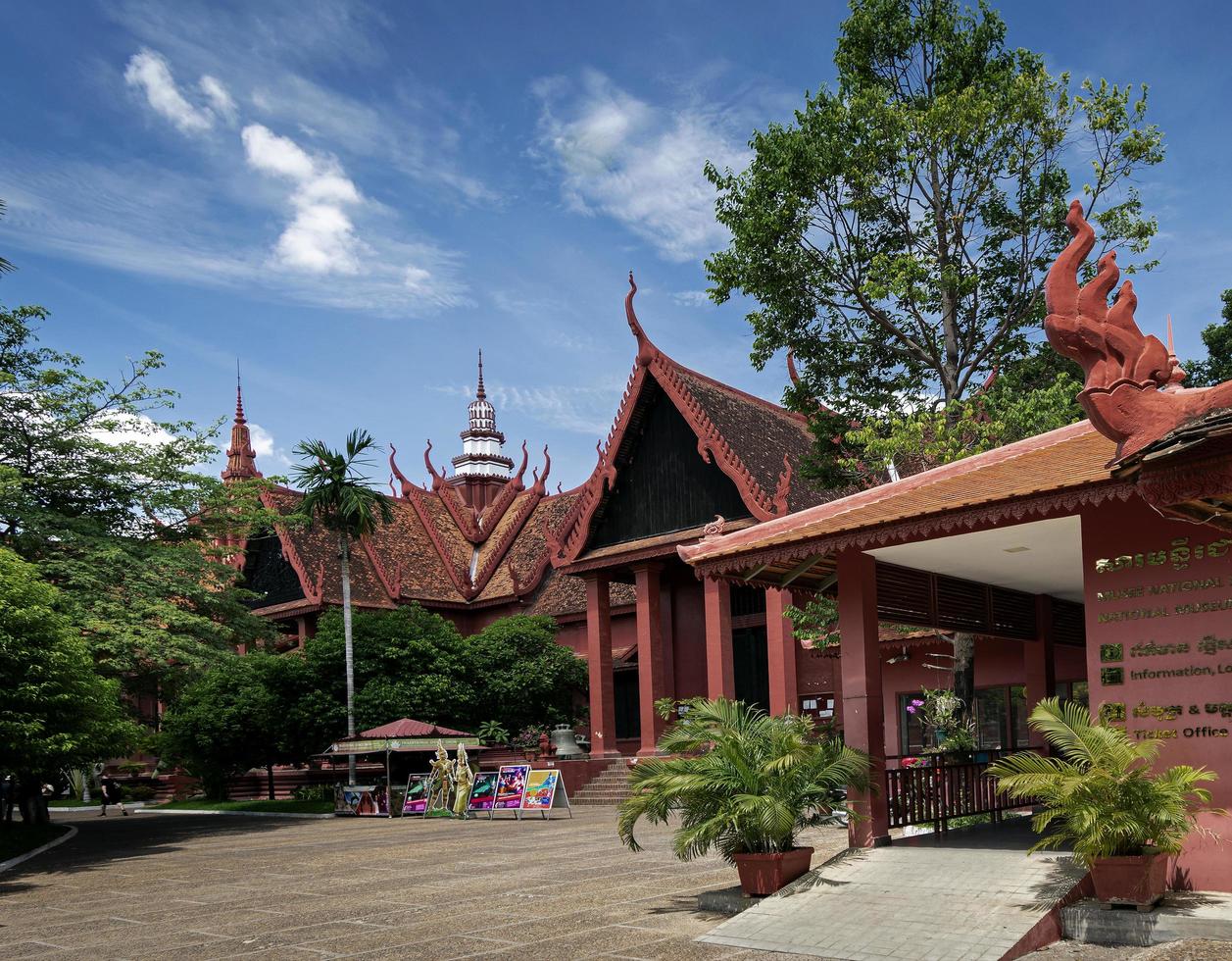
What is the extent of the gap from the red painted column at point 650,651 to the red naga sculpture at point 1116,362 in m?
19.2

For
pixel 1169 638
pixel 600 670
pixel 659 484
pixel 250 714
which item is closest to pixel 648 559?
pixel 659 484

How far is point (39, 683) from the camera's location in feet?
56.2

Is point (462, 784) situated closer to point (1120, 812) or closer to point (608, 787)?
point (608, 787)

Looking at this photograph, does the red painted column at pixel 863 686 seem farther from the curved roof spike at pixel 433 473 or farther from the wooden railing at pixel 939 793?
the curved roof spike at pixel 433 473

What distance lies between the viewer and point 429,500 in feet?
142

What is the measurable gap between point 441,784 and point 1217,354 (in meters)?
23.4

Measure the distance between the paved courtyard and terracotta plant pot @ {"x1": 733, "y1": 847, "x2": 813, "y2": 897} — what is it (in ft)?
1.39

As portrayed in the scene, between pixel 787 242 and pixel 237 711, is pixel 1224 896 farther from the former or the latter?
pixel 237 711

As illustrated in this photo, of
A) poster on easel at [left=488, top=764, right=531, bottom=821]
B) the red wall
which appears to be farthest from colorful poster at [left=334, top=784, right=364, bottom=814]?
the red wall

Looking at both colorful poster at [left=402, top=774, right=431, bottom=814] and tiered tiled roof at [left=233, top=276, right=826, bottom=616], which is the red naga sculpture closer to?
tiered tiled roof at [left=233, top=276, right=826, bottom=616]

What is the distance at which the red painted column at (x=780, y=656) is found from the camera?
1009 inches

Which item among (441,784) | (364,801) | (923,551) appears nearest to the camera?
(923,551)

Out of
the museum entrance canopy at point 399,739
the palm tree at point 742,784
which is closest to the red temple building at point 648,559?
the museum entrance canopy at point 399,739

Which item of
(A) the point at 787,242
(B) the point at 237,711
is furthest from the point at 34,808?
(A) the point at 787,242
